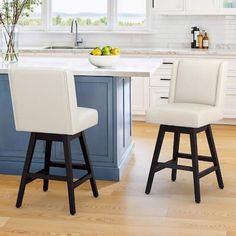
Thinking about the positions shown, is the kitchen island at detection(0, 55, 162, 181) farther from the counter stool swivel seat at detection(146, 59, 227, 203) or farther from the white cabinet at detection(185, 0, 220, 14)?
the white cabinet at detection(185, 0, 220, 14)

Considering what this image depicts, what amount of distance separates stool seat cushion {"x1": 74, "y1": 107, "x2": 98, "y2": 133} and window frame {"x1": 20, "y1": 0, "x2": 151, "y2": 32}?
3659 mm

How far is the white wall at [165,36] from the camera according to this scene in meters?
7.43

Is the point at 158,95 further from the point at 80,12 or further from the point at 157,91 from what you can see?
the point at 80,12

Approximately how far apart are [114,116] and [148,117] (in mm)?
421

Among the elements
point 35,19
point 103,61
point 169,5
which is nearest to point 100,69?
point 103,61

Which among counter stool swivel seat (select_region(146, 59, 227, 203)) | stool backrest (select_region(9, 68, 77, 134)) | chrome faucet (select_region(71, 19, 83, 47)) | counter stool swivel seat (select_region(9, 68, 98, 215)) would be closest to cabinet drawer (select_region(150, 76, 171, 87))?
chrome faucet (select_region(71, 19, 83, 47))

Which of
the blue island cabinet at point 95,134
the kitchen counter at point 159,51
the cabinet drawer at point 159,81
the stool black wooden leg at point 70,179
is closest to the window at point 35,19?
the kitchen counter at point 159,51

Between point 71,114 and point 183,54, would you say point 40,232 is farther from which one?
point 183,54

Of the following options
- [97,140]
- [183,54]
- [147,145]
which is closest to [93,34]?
[183,54]

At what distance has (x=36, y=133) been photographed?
409 cm

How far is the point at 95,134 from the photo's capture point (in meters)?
4.71

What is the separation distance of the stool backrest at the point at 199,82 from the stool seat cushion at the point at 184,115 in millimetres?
154

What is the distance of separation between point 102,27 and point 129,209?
4.13 metres

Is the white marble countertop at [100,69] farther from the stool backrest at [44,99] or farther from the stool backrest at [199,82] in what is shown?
the stool backrest at [44,99]
